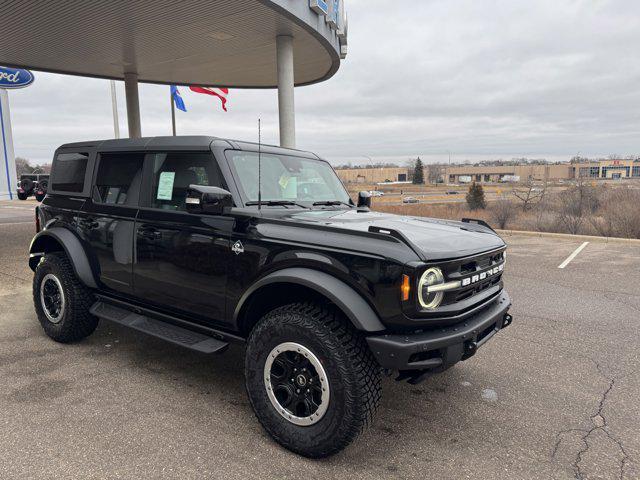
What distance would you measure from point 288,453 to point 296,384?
0.42m

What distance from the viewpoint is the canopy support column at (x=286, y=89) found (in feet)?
38.1

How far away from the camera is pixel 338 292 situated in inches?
103

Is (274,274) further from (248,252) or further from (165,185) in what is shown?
(165,185)

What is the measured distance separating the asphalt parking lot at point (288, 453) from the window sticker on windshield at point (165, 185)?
149 centimetres

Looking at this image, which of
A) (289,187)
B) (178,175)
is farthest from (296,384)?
(178,175)

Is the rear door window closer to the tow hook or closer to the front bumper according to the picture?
the front bumper

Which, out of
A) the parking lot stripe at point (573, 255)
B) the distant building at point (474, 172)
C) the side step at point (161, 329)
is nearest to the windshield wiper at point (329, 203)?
the side step at point (161, 329)

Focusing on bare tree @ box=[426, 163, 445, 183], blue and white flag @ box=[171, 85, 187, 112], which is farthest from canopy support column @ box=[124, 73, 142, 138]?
bare tree @ box=[426, 163, 445, 183]

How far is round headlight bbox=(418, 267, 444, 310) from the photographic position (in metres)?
2.50

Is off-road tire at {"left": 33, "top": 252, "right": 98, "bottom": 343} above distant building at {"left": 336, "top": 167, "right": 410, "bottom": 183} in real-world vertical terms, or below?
below

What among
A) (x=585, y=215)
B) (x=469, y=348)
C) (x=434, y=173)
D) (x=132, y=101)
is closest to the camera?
(x=469, y=348)

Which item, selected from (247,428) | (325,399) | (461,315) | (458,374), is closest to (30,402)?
(247,428)

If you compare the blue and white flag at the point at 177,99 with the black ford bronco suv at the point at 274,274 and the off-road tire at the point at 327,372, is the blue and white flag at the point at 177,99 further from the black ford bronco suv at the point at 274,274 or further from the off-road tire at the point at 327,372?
the off-road tire at the point at 327,372

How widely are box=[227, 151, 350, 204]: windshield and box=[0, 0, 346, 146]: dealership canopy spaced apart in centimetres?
673
